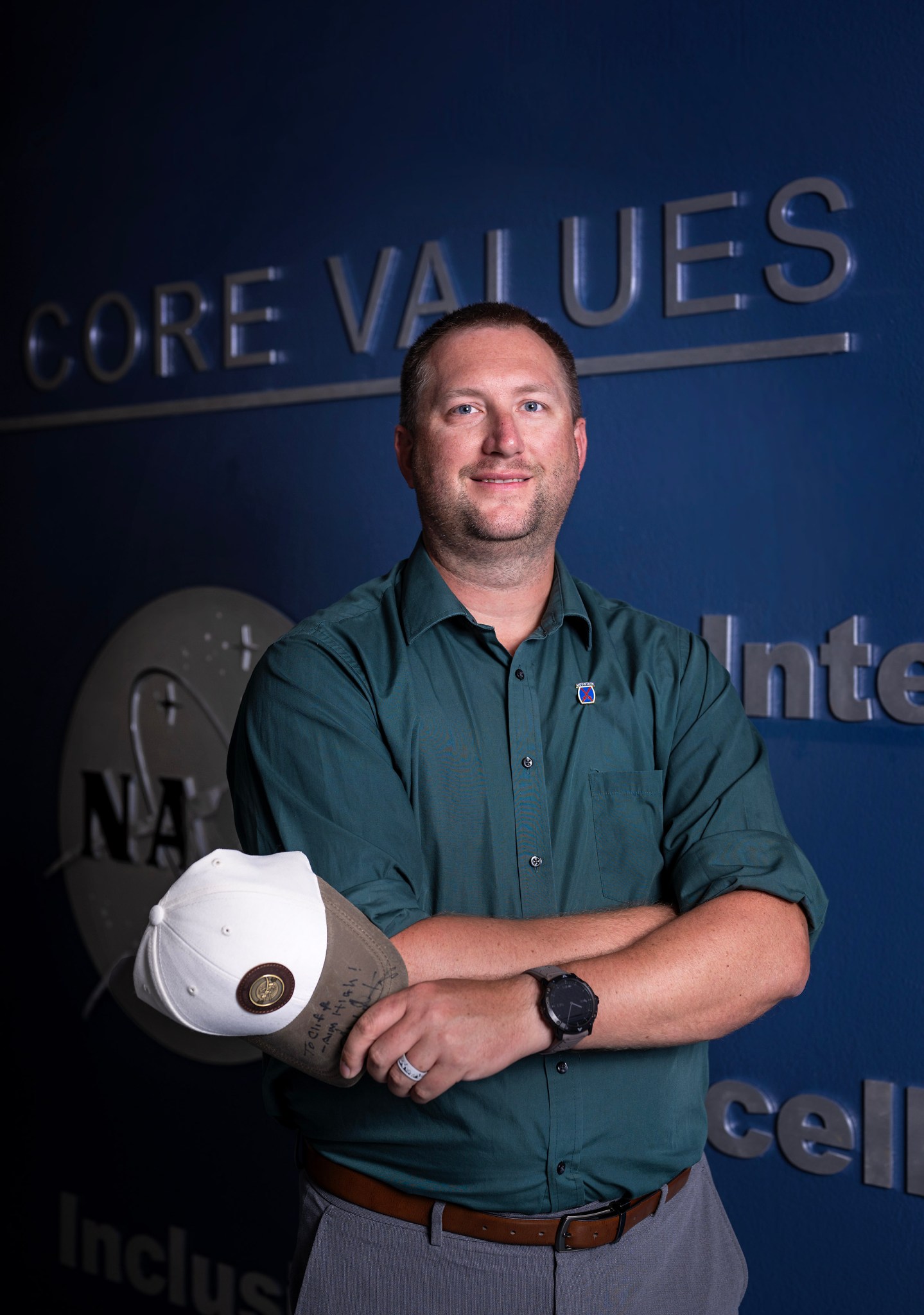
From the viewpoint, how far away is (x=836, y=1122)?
1942mm

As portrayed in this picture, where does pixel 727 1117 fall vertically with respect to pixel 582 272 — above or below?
below

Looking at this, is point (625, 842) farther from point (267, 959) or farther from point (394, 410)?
point (394, 410)

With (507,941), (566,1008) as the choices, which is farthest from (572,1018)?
(507,941)

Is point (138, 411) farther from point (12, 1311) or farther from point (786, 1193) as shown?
point (12, 1311)

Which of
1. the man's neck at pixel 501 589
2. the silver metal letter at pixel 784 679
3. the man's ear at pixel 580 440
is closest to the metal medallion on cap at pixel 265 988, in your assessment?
the man's neck at pixel 501 589

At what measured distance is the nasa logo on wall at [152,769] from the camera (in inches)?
104

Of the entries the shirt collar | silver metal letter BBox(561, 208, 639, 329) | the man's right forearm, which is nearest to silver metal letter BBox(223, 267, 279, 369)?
silver metal letter BBox(561, 208, 639, 329)

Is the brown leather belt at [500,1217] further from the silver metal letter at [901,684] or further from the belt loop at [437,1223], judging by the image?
the silver metal letter at [901,684]

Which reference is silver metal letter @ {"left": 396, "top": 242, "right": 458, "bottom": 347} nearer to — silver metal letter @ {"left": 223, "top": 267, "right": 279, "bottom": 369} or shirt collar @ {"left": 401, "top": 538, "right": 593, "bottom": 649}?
silver metal letter @ {"left": 223, "top": 267, "right": 279, "bottom": 369}

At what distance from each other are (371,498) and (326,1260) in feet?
4.65

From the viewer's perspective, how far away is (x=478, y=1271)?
140cm

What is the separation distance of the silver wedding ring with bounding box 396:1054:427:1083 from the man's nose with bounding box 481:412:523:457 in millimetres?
729

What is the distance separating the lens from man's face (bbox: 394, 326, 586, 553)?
59.3 inches

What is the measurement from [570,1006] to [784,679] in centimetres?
93
